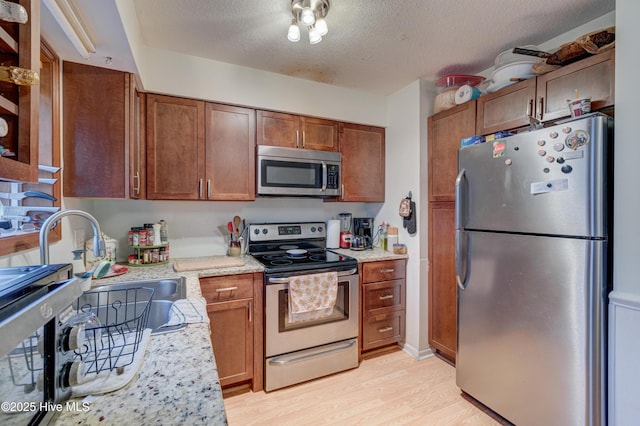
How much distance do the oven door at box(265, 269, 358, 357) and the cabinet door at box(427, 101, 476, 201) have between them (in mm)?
961

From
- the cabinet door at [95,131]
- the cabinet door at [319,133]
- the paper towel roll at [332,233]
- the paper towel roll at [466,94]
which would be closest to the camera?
the cabinet door at [95,131]

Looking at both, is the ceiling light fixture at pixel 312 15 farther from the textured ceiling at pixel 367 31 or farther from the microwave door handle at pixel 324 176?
Answer: the microwave door handle at pixel 324 176

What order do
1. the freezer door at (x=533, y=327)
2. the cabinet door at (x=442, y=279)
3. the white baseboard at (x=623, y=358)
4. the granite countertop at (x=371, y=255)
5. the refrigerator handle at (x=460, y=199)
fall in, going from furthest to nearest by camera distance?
the granite countertop at (x=371, y=255)
the cabinet door at (x=442, y=279)
the refrigerator handle at (x=460, y=199)
the freezer door at (x=533, y=327)
the white baseboard at (x=623, y=358)

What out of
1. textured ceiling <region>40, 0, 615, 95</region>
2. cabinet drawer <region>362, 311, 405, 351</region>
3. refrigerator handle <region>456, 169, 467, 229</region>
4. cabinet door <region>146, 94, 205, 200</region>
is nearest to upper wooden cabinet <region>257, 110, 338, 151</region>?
textured ceiling <region>40, 0, 615, 95</region>

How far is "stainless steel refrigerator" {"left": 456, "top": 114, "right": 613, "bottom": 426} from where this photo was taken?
132cm

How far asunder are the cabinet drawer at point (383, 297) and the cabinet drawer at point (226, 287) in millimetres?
943

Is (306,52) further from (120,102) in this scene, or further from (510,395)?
(510,395)

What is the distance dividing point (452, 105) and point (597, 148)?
115 centimetres

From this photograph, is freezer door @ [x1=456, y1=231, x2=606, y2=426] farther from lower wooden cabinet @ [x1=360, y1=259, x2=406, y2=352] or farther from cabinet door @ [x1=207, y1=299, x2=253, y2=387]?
cabinet door @ [x1=207, y1=299, x2=253, y2=387]

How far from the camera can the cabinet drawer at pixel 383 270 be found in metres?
2.39

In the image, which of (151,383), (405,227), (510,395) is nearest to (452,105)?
(405,227)

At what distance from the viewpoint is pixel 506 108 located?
190 cm

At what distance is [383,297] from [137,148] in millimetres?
2160

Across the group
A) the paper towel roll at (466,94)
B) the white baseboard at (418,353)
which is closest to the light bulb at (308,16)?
the paper towel roll at (466,94)
